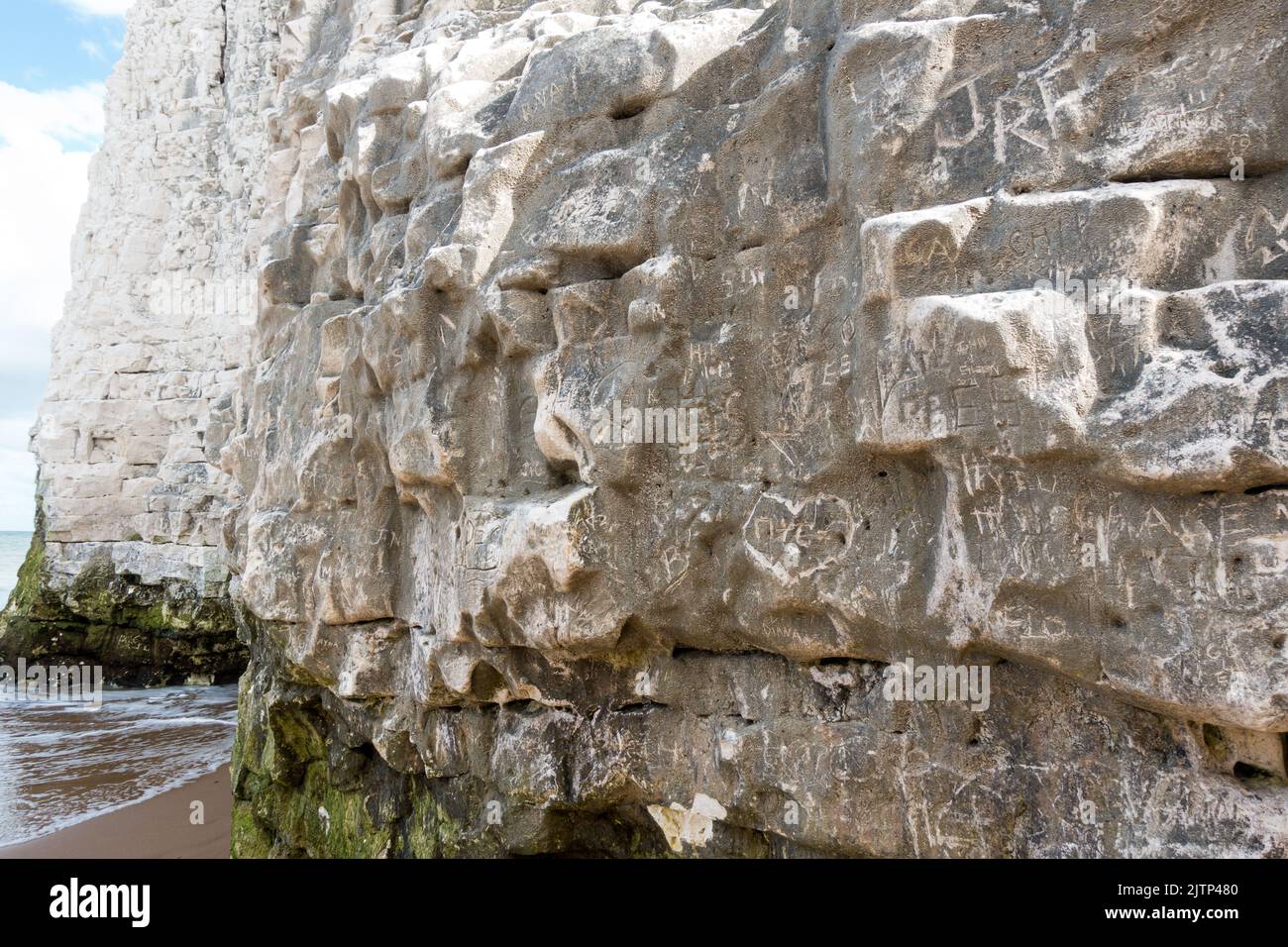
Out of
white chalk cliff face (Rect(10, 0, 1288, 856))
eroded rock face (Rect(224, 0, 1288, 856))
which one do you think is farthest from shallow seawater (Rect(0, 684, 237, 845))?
eroded rock face (Rect(224, 0, 1288, 856))

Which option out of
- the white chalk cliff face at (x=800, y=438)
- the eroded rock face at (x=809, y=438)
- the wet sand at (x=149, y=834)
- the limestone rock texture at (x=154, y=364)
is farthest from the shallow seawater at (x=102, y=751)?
the eroded rock face at (x=809, y=438)

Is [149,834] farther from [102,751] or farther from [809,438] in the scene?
[809,438]

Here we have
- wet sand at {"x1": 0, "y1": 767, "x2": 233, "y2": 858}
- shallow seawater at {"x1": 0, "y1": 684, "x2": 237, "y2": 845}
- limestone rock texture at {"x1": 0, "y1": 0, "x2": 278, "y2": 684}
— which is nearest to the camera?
wet sand at {"x1": 0, "y1": 767, "x2": 233, "y2": 858}

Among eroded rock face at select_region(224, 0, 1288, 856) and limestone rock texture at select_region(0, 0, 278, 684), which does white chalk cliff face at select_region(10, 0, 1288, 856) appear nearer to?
eroded rock face at select_region(224, 0, 1288, 856)

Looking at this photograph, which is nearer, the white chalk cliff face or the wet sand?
the white chalk cliff face

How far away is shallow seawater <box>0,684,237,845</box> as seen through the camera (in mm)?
8008

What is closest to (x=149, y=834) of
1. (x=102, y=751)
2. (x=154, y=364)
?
(x=102, y=751)

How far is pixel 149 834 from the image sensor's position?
7.21 m

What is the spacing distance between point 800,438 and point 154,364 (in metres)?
13.4

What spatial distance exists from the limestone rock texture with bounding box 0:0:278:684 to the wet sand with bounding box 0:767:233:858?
575cm

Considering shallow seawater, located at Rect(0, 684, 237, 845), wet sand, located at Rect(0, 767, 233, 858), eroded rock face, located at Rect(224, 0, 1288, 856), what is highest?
eroded rock face, located at Rect(224, 0, 1288, 856)

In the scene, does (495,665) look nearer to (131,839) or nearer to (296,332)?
(296,332)

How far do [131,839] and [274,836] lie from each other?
6.77 ft

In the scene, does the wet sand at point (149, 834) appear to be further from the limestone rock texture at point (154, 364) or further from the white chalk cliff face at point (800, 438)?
the limestone rock texture at point (154, 364)
